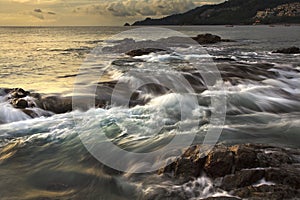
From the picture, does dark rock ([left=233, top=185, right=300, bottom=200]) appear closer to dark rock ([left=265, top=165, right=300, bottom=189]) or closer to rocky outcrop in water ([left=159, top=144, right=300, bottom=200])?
rocky outcrop in water ([left=159, top=144, right=300, bottom=200])

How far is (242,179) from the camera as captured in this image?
16.8 ft

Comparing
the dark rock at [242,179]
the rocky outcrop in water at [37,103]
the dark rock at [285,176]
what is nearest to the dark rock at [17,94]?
the rocky outcrop in water at [37,103]

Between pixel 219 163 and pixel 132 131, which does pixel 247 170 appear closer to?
pixel 219 163

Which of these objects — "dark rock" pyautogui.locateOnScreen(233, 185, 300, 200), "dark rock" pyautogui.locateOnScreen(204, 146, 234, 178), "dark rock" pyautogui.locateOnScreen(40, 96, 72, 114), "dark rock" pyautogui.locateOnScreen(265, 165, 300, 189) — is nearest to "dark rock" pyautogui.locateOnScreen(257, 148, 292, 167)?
"dark rock" pyautogui.locateOnScreen(265, 165, 300, 189)

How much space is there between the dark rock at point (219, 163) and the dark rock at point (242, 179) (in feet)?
0.49

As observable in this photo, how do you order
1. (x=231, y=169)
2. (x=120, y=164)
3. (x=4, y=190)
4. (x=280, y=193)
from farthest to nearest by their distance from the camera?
(x=120, y=164) → (x=4, y=190) → (x=231, y=169) → (x=280, y=193)

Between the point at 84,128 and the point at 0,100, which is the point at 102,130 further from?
the point at 0,100

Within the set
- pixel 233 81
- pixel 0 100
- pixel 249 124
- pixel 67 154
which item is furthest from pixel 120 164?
pixel 233 81

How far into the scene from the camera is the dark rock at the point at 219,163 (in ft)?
17.5

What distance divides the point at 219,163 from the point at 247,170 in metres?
0.46

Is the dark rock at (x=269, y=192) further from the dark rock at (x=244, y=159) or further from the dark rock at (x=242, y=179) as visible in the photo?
the dark rock at (x=244, y=159)

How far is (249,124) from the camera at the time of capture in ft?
29.8

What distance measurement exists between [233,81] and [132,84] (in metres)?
4.30

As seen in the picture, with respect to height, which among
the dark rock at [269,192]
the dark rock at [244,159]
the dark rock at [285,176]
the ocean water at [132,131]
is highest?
the dark rock at [244,159]
